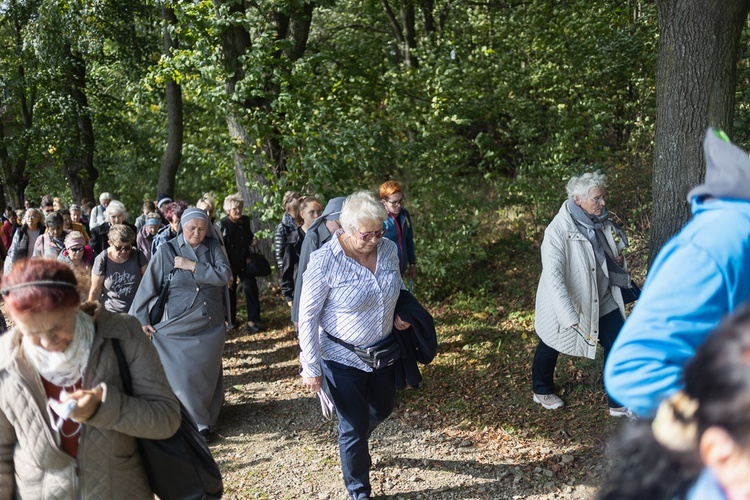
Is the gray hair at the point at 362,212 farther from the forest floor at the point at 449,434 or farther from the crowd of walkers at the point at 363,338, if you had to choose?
the forest floor at the point at 449,434

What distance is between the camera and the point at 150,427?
2.67 metres

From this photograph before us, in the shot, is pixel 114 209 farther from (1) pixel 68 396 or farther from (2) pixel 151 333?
(1) pixel 68 396

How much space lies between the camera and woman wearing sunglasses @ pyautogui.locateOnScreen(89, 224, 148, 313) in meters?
6.29

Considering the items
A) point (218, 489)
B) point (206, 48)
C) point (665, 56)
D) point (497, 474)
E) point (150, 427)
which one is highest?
point (206, 48)

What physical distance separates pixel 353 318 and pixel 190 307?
87.3 inches

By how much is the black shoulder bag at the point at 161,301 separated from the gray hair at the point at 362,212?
2296mm

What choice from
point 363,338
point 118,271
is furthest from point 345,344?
point 118,271

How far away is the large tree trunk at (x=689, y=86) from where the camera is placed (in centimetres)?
492

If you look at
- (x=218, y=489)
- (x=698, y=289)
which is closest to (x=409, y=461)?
(x=218, y=489)

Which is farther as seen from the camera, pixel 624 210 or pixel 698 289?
pixel 624 210

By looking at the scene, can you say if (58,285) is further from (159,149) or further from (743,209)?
(159,149)

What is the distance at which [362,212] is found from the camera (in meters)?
4.13

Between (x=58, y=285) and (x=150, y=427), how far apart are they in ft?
2.08

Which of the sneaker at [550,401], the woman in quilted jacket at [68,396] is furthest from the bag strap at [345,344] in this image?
the sneaker at [550,401]
